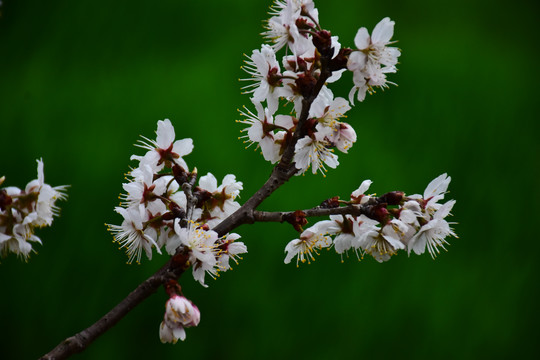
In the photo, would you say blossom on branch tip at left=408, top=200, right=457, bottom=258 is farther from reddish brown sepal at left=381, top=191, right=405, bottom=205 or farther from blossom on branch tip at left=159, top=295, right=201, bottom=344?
blossom on branch tip at left=159, top=295, right=201, bottom=344

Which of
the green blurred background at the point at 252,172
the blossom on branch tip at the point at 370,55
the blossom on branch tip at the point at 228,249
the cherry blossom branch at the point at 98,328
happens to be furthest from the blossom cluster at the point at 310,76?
the green blurred background at the point at 252,172

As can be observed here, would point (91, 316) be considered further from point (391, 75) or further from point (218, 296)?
point (391, 75)

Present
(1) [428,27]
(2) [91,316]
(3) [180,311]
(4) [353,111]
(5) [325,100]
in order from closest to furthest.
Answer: (3) [180,311]
(5) [325,100]
(2) [91,316]
(4) [353,111]
(1) [428,27]

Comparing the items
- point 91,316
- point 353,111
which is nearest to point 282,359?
point 91,316

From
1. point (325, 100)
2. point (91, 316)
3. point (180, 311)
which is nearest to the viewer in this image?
point (180, 311)

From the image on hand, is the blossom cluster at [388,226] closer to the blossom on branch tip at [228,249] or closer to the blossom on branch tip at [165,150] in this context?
the blossom on branch tip at [228,249]

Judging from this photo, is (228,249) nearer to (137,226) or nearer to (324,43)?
(137,226)

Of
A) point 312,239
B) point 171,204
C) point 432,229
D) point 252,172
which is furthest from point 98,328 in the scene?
point 252,172
